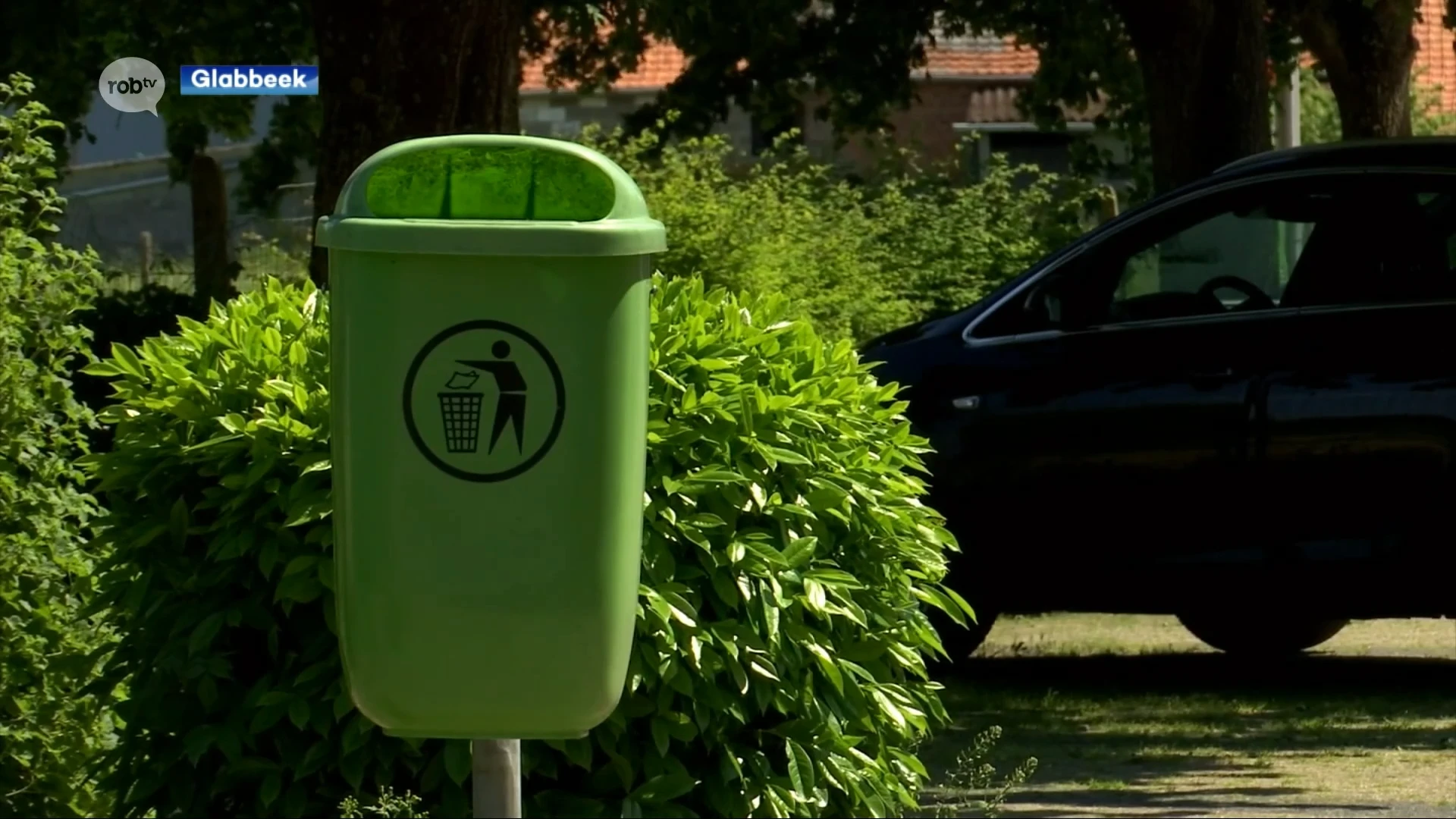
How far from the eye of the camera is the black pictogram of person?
3324 mm

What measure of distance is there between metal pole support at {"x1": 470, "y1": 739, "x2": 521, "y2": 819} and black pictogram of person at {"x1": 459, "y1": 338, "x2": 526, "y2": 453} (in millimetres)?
451

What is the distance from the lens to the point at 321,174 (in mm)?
8188

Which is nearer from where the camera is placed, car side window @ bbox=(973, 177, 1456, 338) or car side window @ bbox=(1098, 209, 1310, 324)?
car side window @ bbox=(973, 177, 1456, 338)

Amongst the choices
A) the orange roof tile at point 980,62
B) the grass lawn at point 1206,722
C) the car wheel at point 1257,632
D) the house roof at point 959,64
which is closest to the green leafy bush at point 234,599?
the grass lawn at point 1206,722

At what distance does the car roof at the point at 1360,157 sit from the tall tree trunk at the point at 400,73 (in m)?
2.63

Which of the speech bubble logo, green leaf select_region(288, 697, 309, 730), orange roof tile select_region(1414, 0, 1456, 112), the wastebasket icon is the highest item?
orange roof tile select_region(1414, 0, 1456, 112)

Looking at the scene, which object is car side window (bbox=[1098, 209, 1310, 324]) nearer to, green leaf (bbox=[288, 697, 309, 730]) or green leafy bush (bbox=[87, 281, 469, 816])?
green leafy bush (bbox=[87, 281, 469, 816])

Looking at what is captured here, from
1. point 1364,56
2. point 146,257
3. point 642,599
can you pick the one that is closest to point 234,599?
point 642,599

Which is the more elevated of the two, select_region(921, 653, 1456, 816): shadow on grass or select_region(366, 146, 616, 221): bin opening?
select_region(366, 146, 616, 221): bin opening

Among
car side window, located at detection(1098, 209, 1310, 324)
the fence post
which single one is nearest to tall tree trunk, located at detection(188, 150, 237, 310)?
the fence post

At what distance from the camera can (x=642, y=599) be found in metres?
4.41

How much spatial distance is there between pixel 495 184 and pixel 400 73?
4524mm

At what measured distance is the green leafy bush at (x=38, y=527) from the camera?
527 cm

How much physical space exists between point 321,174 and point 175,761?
154 inches
